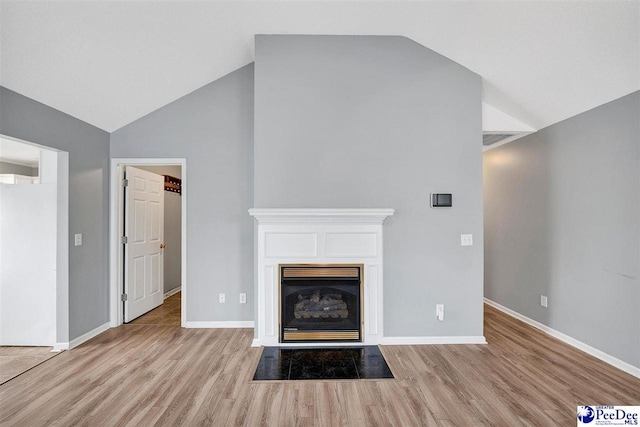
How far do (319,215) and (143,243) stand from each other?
101 inches

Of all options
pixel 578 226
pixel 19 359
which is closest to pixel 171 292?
pixel 19 359

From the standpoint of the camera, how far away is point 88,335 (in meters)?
3.49

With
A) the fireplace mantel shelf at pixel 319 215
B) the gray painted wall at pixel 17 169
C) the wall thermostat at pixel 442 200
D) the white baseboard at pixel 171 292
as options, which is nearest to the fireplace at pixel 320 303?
the fireplace mantel shelf at pixel 319 215

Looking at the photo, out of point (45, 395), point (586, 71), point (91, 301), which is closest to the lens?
→ point (45, 395)

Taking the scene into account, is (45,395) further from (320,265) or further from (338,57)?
(338,57)

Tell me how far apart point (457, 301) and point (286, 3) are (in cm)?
329

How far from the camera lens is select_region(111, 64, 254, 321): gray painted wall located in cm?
386

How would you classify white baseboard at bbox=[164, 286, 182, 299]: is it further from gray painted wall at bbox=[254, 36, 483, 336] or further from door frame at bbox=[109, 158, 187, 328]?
gray painted wall at bbox=[254, 36, 483, 336]

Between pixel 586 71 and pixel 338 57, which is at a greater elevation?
pixel 338 57

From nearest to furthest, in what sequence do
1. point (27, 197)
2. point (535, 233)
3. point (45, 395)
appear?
point (45, 395)
point (27, 197)
point (535, 233)

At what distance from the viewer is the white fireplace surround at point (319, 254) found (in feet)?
10.7

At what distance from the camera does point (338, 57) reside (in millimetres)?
3381

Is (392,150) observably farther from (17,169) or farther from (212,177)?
(17,169)

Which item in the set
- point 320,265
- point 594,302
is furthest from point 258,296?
point 594,302
